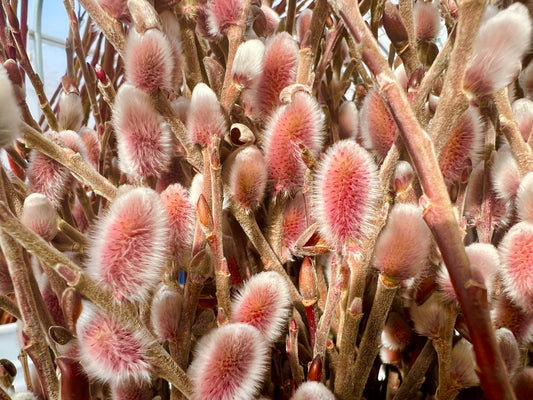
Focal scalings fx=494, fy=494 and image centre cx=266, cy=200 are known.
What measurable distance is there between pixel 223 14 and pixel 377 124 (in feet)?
0.57

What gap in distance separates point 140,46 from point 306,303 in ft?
0.79

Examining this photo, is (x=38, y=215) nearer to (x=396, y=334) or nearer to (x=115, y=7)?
(x=115, y=7)

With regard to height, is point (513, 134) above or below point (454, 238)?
above

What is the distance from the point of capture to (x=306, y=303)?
0.39 meters

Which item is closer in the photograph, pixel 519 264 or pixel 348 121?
pixel 519 264

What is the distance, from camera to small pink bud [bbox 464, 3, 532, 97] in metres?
0.30

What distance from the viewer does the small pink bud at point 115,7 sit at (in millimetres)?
430

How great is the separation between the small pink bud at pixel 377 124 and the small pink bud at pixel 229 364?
0.63ft

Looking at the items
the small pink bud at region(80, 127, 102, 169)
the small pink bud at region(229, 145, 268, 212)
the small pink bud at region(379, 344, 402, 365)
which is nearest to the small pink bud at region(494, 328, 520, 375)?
the small pink bud at region(379, 344, 402, 365)

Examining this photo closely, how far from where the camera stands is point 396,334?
1.45ft

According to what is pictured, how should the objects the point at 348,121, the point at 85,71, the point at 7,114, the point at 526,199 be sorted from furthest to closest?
the point at 85,71
the point at 348,121
the point at 526,199
the point at 7,114

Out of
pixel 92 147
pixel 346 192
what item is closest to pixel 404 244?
pixel 346 192

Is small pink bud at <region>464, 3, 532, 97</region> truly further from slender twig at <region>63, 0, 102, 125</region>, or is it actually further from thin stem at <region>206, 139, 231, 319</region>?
slender twig at <region>63, 0, 102, 125</region>

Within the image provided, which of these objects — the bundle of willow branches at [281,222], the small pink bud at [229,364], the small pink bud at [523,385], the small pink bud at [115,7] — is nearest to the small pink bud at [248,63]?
the bundle of willow branches at [281,222]
